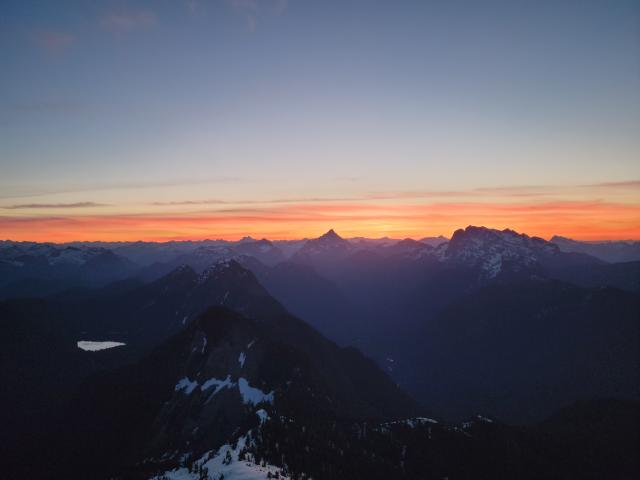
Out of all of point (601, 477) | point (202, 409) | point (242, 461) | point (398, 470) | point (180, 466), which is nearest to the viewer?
point (242, 461)

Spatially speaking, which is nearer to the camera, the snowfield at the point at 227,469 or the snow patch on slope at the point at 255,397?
the snowfield at the point at 227,469

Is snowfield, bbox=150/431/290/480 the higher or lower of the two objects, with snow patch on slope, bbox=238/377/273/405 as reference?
higher

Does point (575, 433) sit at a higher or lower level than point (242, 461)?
lower

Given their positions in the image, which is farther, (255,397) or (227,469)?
(255,397)

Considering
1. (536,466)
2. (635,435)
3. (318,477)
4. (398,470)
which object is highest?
(318,477)

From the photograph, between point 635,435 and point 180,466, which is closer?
point 180,466

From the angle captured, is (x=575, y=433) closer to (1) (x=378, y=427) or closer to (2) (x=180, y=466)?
(1) (x=378, y=427)

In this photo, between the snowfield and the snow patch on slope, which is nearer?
the snowfield

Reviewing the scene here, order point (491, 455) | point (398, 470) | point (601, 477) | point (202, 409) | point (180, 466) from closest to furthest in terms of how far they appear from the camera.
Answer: point (180, 466) < point (398, 470) < point (491, 455) < point (601, 477) < point (202, 409)

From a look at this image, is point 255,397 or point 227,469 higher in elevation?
point 227,469

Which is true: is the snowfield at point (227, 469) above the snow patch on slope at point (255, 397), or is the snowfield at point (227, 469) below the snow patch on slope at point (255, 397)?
above

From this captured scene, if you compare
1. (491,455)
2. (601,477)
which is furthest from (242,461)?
(601,477)
